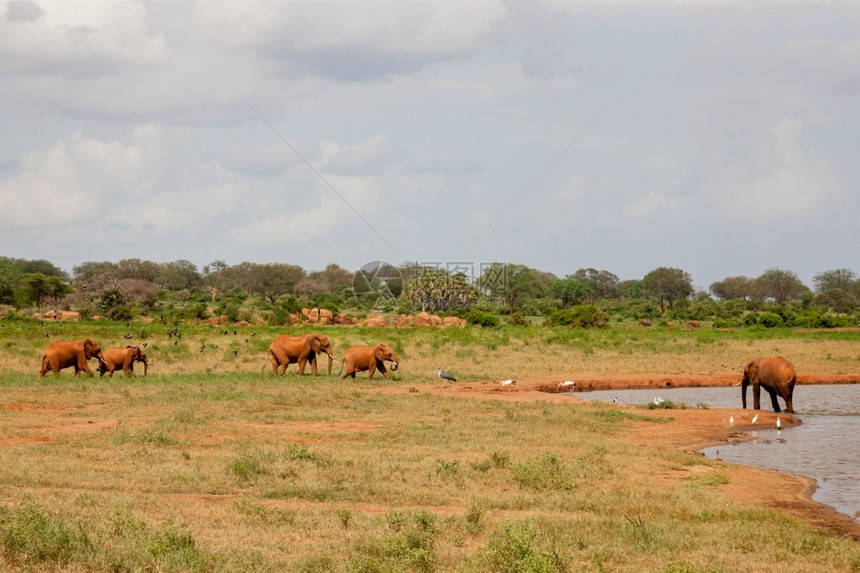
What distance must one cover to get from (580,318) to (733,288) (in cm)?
7674

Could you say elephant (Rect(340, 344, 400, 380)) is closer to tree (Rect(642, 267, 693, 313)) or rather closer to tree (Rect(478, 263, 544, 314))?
tree (Rect(478, 263, 544, 314))

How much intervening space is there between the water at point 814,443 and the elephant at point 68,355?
15.6 meters

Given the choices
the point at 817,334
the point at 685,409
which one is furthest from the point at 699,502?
the point at 817,334

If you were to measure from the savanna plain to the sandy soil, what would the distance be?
0.27m

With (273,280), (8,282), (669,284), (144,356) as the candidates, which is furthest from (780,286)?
(144,356)

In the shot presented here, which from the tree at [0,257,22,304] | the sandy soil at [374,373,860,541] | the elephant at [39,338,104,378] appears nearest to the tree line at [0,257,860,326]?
the tree at [0,257,22,304]

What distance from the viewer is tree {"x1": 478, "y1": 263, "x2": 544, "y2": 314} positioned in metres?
99.6

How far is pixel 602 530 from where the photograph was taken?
10570 millimetres

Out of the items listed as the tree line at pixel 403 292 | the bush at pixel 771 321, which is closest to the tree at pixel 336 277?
the tree line at pixel 403 292

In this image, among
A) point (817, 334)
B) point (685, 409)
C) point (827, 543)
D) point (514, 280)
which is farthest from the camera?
point (514, 280)

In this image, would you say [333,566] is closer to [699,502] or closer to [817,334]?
[699,502]

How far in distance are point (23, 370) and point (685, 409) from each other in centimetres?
2175

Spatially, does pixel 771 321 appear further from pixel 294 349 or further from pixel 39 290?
pixel 39 290

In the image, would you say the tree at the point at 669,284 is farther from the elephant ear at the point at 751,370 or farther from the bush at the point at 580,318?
the elephant ear at the point at 751,370
